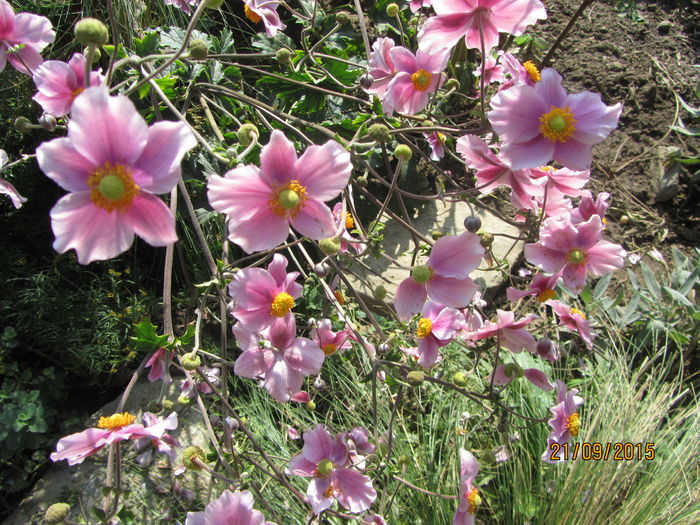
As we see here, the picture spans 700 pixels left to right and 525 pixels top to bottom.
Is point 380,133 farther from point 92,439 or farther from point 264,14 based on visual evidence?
point 264,14

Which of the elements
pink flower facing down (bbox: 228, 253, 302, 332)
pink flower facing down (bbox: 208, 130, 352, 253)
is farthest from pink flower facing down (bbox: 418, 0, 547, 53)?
pink flower facing down (bbox: 228, 253, 302, 332)

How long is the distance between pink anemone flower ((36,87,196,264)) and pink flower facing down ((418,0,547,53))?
29.2 inches

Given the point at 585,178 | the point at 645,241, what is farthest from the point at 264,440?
the point at 645,241

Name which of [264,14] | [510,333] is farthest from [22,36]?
[510,333]

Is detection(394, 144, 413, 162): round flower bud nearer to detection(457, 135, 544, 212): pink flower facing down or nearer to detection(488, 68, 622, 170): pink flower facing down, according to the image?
detection(457, 135, 544, 212): pink flower facing down

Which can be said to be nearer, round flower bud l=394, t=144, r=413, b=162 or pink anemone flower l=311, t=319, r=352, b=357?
round flower bud l=394, t=144, r=413, b=162

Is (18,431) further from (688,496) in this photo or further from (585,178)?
(688,496)

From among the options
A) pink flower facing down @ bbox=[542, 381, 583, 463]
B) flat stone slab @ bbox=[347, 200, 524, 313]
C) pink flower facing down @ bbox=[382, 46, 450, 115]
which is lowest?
flat stone slab @ bbox=[347, 200, 524, 313]

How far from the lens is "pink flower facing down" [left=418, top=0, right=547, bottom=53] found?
1231 millimetres

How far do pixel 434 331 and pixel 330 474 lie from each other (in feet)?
1.71

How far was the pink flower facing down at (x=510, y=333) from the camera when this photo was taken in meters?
1.46

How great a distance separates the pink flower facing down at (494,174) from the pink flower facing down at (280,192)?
41 centimetres
